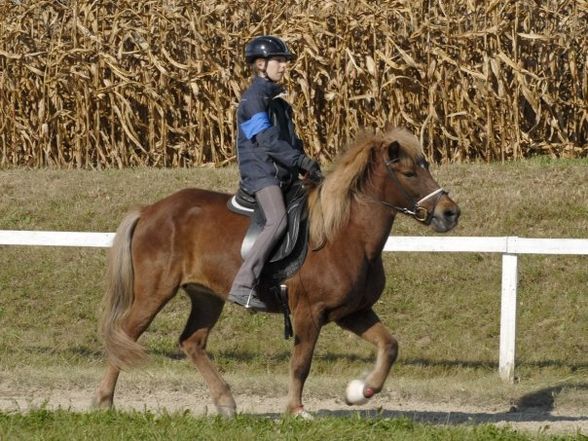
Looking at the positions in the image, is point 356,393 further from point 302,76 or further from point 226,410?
point 302,76

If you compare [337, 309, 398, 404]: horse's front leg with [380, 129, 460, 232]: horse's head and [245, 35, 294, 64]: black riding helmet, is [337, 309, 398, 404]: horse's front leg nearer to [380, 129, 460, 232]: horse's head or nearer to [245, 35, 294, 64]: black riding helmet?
[380, 129, 460, 232]: horse's head

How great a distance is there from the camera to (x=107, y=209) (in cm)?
1526

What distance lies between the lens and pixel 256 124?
895 centimetres

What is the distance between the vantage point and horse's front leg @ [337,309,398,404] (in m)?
8.66

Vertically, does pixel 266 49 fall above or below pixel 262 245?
above

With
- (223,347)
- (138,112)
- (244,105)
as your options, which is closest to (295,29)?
(138,112)

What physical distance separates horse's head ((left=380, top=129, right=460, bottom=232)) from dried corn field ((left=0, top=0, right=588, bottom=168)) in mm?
8005

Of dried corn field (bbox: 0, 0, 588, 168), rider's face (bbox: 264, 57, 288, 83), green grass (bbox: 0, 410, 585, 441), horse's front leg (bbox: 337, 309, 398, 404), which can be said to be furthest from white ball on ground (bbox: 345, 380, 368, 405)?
dried corn field (bbox: 0, 0, 588, 168)

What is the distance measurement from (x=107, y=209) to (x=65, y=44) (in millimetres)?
4647

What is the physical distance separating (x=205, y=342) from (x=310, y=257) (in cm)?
133

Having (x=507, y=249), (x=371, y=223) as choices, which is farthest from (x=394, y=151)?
(x=507, y=249)

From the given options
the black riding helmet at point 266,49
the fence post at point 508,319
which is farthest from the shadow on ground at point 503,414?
the black riding helmet at point 266,49

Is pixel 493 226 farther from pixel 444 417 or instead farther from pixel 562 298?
pixel 444 417

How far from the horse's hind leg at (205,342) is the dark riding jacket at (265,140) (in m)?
1.13
